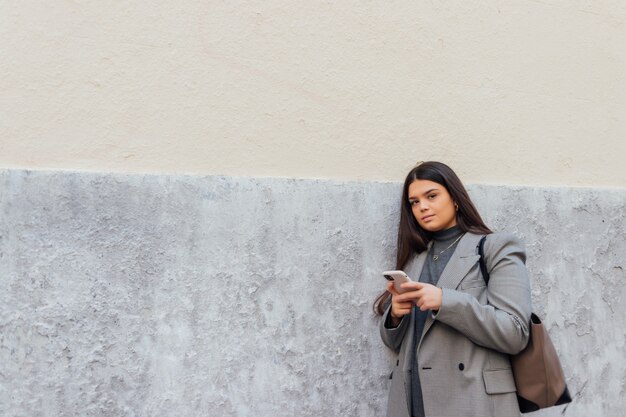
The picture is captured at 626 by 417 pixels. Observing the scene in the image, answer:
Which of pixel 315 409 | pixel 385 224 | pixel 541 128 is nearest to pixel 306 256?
pixel 385 224

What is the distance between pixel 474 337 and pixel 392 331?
433 millimetres

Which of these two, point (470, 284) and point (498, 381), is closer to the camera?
point (498, 381)

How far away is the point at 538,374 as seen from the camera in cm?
292

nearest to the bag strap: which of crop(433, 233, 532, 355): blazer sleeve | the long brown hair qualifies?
crop(433, 233, 532, 355): blazer sleeve

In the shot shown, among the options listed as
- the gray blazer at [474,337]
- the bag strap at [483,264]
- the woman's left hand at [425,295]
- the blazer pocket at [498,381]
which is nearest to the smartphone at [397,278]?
the woman's left hand at [425,295]

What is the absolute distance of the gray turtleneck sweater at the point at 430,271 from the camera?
Result: 3.08 meters

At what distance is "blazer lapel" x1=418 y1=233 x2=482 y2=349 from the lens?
3043 millimetres

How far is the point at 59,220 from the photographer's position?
2.87 metres

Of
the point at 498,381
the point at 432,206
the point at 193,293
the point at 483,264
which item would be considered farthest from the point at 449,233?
the point at 193,293

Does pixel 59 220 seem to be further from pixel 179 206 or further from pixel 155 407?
pixel 155 407

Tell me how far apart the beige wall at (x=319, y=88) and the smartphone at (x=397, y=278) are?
0.73 m

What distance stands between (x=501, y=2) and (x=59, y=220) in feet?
8.67

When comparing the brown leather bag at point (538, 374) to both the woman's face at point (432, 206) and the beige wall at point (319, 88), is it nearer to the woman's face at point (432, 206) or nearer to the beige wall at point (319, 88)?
the woman's face at point (432, 206)

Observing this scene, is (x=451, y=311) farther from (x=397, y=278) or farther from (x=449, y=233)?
(x=449, y=233)
